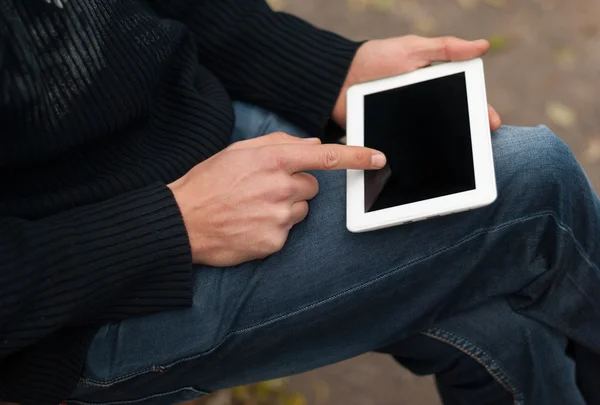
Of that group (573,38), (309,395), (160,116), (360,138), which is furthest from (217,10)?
(573,38)

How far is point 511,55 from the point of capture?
192cm

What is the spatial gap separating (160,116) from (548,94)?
4.08ft

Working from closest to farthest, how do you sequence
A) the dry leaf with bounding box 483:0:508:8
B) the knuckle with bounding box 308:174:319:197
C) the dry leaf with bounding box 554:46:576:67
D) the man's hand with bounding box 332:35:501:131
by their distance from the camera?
the knuckle with bounding box 308:174:319:197, the man's hand with bounding box 332:35:501:131, the dry leaf with bounding box 554:46:576:67, the dry leaf with bounding box 483:0:508:8

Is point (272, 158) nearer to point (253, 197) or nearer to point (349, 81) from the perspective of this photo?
point (253, 197)

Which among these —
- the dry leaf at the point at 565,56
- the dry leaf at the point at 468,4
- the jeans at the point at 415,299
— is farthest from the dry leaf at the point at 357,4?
the jeans at the point at 415,299

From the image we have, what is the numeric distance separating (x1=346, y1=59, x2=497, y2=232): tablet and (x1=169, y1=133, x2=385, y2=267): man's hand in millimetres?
39

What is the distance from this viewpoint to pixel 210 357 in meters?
0.84

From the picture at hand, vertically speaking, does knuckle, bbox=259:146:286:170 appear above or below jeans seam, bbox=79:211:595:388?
above

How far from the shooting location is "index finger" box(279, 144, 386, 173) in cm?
82

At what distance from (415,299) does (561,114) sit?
45.2 inches

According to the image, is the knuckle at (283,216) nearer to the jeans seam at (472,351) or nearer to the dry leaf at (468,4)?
the jeans seam at (472,351)

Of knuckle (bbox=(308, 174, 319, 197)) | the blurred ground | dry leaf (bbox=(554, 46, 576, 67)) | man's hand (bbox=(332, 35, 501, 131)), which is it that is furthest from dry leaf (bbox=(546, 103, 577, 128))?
knuckle (bbox=(308, 174, 319, 197))

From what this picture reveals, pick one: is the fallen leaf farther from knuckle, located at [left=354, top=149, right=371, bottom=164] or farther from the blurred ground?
knuckle, located at [left=354, top=149, right=371, bottom=164]

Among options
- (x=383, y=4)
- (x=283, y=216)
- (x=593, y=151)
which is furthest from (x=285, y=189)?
(x=383, y=4)
